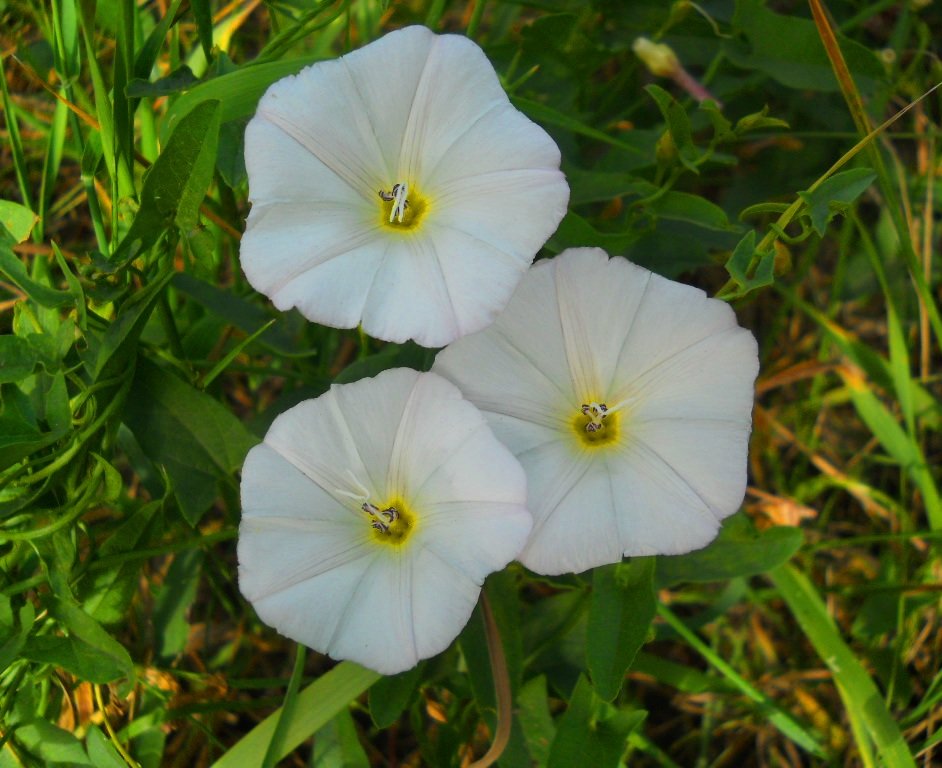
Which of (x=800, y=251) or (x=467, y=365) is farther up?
(x=800, y=251)

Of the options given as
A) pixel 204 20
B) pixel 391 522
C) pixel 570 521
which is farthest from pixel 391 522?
pixel 204 20

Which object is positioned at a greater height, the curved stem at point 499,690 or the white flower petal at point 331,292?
the white flower petal at point 331,292

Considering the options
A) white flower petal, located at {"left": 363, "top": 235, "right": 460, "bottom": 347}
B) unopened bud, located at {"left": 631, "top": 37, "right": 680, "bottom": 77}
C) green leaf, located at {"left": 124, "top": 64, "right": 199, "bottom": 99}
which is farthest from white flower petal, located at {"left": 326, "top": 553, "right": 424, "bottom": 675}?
unopened bud, located at {"left": 631, "top": 37, "right": 680, "bottom": 77}

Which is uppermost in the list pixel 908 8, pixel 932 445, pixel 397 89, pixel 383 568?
pixel 908 8

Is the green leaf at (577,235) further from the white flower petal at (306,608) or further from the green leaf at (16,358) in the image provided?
the green leaf at (16,358)

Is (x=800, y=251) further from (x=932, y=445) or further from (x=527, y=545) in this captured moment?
(x=527, y=545)

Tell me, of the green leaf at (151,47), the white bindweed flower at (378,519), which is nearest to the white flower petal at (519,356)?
the white bindweed flower at (378,519)

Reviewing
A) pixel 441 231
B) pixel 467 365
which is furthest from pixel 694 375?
pixel 441 231
